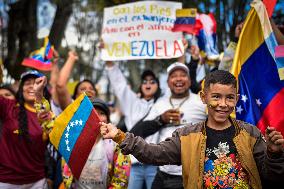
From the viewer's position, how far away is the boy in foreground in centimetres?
311

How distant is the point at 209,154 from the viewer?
318 centimetres

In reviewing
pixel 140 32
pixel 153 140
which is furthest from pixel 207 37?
pixel 153 140

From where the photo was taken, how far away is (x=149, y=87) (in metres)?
5.97

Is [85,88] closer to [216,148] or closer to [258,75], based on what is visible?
[258,75]

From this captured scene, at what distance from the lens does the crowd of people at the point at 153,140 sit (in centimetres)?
313

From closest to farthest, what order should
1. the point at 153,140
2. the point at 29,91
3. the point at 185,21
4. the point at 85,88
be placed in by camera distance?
the point at 29,91, the point at 153,140, the point at 85,88, the point at 185,21

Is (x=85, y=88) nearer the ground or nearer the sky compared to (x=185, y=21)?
nearer the ground

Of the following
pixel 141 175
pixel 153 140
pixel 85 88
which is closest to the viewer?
pixel 153 140

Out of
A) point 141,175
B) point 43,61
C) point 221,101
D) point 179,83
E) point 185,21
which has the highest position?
point 185,21

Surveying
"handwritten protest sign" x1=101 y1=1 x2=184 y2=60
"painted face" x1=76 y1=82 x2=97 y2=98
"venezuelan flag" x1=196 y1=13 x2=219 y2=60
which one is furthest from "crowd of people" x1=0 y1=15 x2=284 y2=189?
"handwritten protest sign" x1=101 y1=1 x2=184 y2=60

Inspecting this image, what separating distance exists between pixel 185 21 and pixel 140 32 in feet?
2.14

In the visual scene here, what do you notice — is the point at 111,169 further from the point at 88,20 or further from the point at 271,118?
the point at 88,20

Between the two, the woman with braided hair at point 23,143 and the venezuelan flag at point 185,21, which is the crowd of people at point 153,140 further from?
the venezuelan flag at point 185,21

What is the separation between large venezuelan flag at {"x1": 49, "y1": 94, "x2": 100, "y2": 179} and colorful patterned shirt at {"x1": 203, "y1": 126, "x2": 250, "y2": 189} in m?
1.09
